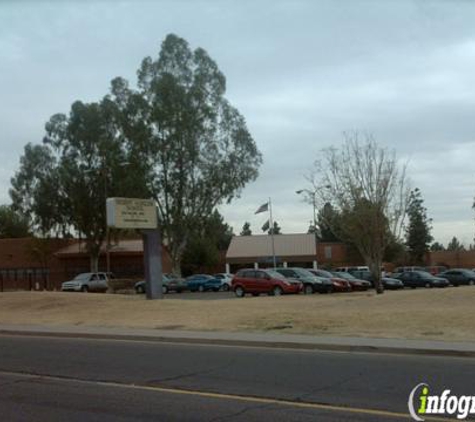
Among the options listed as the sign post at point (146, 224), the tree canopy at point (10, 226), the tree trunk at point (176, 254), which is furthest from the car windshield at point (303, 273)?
the tree canopy at point (10, 226)

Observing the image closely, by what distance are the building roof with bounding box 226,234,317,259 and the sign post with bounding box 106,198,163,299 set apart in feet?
155

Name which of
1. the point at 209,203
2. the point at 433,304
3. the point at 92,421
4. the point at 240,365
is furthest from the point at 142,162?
the point at 92,421

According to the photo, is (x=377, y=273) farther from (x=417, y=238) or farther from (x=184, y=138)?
(x=417, y=238)

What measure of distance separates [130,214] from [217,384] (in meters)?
22.2

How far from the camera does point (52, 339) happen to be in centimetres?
1980

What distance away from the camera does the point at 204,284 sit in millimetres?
56344

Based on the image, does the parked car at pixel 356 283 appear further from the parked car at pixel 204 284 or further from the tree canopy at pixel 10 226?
the tree canopy at pixel 10 226

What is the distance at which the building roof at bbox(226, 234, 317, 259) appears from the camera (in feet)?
261

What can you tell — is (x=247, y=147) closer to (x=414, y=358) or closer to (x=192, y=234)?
(x=192, y=234)

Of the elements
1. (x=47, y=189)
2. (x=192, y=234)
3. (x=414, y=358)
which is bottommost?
(x=414, y=358)

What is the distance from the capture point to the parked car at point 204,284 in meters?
55.6

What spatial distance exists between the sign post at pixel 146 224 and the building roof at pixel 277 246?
4730cm

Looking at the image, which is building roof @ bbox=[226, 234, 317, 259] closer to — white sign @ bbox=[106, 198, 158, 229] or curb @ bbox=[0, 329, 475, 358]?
white sign @ bbox=[106, 198, 158, 229]

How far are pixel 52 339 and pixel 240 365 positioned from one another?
27.5ft
